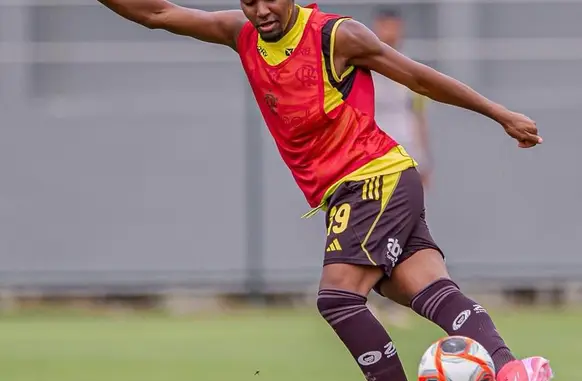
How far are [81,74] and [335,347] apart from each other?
6.16m

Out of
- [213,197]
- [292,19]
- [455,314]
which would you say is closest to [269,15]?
[292,19]

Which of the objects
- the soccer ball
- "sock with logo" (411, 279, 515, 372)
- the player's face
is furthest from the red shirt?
the player's face

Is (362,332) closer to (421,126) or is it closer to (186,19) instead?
(186,19)

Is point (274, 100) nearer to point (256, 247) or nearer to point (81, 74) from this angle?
point (256, 247)

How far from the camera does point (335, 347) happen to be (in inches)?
418

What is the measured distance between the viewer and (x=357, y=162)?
266 inches

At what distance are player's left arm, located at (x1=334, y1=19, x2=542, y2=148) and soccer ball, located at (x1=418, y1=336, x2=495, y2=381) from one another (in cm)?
100

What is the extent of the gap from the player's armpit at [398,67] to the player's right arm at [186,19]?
60cm

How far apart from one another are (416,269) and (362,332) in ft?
1.46

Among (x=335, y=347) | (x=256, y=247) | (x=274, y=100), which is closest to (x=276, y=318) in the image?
(x=256, y=247)

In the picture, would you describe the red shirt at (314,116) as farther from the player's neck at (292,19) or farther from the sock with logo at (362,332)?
the sock with logo at (362,332)

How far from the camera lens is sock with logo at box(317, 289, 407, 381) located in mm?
6551

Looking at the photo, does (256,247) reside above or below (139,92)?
below

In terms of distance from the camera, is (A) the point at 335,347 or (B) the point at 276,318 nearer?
(A) the point at 335,347
